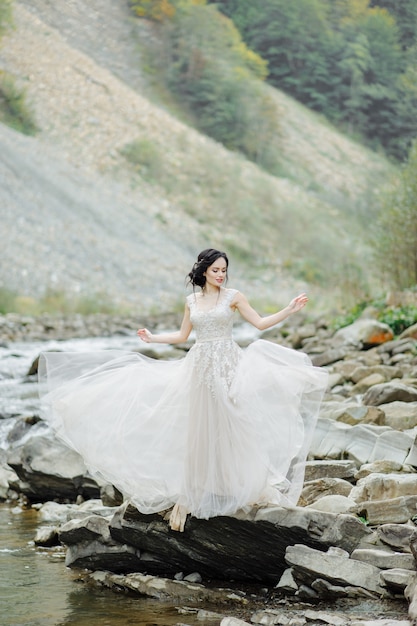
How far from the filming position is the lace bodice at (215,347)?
16.4ft

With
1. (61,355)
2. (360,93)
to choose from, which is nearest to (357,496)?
(61,355)

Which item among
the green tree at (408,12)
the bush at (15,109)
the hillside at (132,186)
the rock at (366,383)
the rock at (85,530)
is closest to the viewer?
the rock at (85,530)

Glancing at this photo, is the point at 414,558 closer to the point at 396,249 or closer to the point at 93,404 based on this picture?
the point at 93,404

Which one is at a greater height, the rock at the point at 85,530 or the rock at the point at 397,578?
the rock at the point at 397,578

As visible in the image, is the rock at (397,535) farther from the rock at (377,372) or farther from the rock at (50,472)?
the rock at (377,372)

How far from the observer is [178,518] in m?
4.86

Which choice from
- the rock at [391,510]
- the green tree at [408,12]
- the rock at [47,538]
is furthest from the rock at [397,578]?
the green tree at [408,12]

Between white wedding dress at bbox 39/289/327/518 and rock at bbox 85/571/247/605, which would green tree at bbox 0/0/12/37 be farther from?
rock at bbox 85/571/247/605

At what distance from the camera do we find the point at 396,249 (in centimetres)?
1627

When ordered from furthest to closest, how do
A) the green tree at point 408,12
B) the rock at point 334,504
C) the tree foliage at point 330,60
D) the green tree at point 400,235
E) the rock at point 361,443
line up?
the tree foliage at point 330,60, the green tree at point 408,12, the green tree at point 400,235, the rock at point 361,443, the rock at point 334,504

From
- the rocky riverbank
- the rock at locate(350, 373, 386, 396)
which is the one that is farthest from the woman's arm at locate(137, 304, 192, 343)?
the rock at locate(350, 373, 386, 396)

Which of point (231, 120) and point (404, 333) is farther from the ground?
point (404, 333)

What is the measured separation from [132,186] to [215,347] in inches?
1582

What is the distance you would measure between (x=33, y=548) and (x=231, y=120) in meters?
53.3
